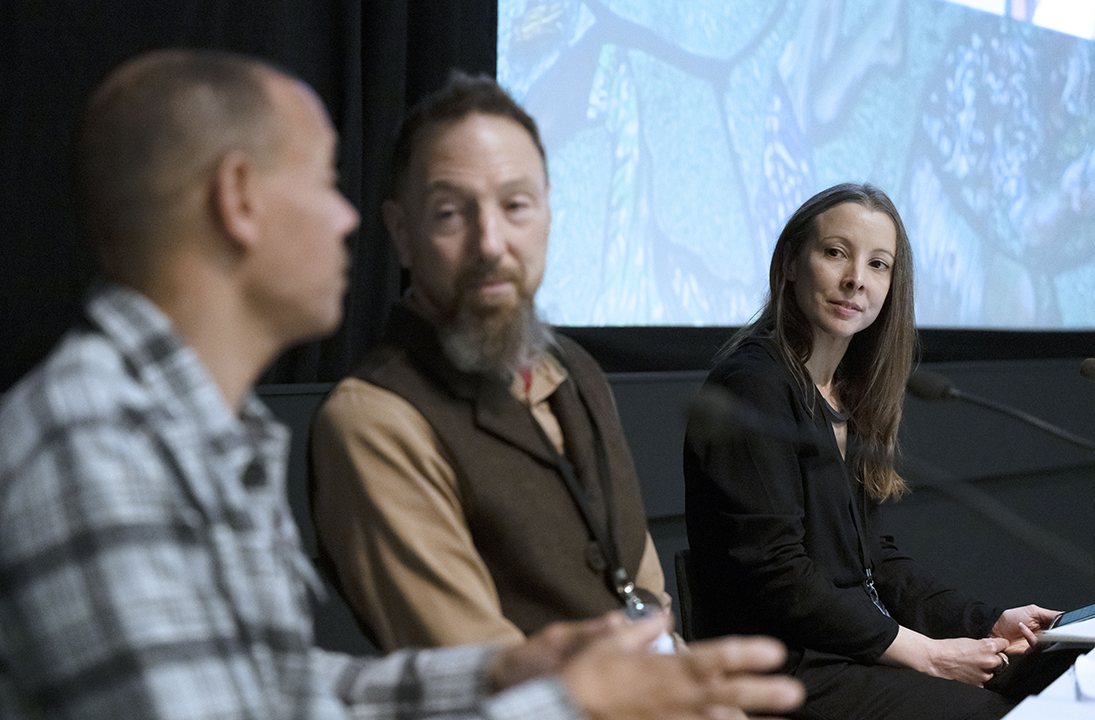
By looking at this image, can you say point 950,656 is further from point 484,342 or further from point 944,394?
point 484,342

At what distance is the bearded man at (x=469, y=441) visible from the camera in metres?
0.95

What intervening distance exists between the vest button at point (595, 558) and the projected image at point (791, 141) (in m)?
1.38

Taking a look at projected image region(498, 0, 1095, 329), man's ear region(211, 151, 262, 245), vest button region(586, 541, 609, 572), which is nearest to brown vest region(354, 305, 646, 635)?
vest button region(586, 541, 609, 572)

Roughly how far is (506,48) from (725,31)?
2.54ft

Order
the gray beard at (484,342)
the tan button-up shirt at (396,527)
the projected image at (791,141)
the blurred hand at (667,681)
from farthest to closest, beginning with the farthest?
the projected image at (791,141) → the gray beard at (484,342) → the tan button-up shirt at (396,527) → the blurred hand at (667,681)

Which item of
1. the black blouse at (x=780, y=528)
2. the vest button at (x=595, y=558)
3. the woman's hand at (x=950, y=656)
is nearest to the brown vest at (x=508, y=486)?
the vest button at (x=595, y=558)

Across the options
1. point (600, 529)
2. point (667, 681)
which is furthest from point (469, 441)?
point (667, 681)

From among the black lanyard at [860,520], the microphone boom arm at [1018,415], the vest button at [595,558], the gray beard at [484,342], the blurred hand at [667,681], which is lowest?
the black lanyard at [860,520]

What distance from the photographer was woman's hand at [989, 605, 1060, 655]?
165cm

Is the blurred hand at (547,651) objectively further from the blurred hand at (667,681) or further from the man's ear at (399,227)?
the man's ear at (399,227)

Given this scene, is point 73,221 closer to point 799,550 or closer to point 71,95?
point 71,95

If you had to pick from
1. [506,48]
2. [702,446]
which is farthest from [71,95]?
[702,446]

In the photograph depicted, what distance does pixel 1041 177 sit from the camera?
3789mm

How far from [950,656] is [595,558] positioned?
0.88 metres
